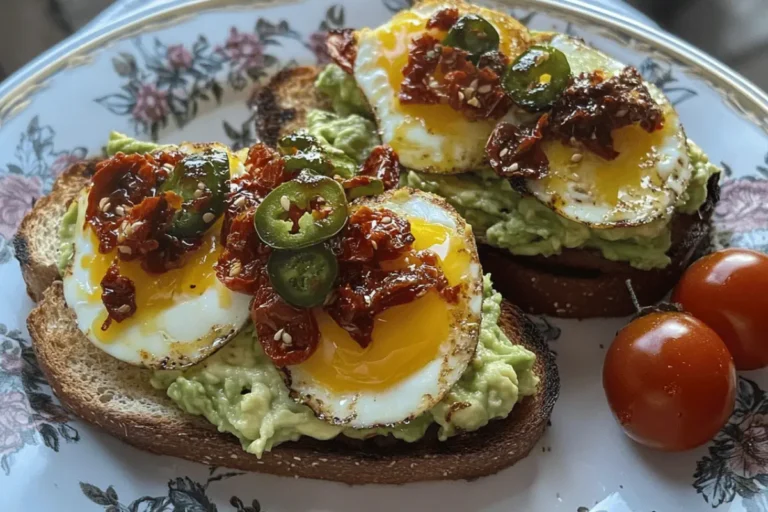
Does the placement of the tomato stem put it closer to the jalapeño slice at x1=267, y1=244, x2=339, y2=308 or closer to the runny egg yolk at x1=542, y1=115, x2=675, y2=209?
the runny egg yolk at x1=542, y1=115, x2=675, y2=209

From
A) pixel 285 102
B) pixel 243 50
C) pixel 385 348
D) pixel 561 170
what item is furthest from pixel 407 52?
pixel 385 348

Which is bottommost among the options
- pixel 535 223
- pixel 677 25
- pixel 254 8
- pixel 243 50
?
pixel 677 25

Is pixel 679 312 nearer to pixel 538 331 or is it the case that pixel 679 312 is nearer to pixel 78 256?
pixel 538 331

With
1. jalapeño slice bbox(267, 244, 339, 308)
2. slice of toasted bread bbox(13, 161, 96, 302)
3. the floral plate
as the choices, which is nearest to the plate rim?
the floral plate

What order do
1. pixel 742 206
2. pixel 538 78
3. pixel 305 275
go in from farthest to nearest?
pixel 742 206 → pixel 538 78 → pixel 305 275

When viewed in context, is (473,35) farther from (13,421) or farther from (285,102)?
(13,421)
